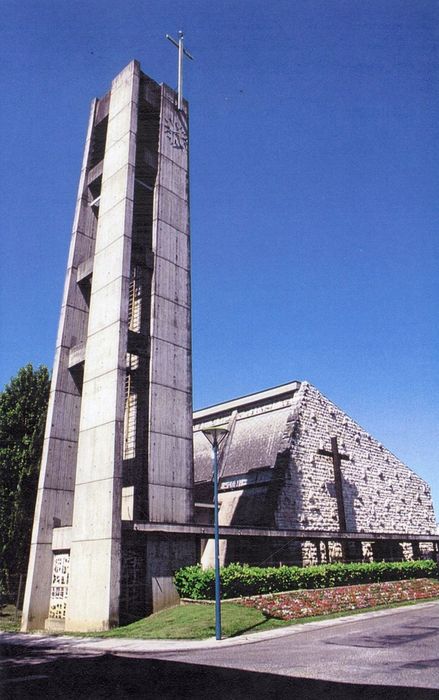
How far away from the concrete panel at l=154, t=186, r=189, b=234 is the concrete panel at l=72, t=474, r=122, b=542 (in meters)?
14.0

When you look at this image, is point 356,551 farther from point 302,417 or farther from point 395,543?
point 302,417

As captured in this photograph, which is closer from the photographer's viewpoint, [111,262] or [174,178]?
[111,262]

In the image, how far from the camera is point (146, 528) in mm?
19344

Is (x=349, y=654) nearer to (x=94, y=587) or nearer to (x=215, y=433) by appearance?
(x=215, y=433)

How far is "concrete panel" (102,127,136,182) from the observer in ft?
84.3

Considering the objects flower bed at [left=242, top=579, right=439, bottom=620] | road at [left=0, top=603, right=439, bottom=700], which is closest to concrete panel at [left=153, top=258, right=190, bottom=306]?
flower bed at [left=242, top=579, right=439, bottom=620]

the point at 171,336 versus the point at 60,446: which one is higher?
the point at 171,336

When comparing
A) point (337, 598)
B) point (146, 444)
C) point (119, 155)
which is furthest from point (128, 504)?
point (119, 155)

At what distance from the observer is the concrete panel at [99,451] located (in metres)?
19.8

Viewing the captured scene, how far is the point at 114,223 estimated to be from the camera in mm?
24906

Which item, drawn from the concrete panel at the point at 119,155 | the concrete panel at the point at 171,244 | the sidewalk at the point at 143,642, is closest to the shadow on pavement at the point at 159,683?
the sidewalk at the point at 143,642

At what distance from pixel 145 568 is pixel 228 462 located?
15317mm

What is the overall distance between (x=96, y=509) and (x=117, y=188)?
16.0 meters

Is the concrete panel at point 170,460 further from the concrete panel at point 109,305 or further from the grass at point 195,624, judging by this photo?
the concrete panel at point 109,305
